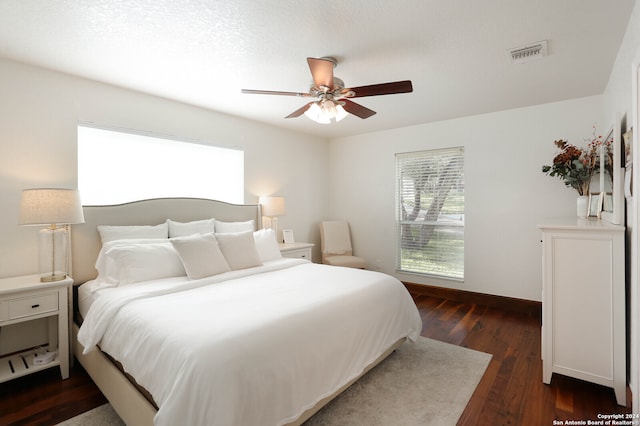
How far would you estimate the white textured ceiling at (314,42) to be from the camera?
73.7 inches

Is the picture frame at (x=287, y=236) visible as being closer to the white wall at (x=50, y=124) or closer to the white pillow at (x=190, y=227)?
the white pillow at (x=190, y=227)

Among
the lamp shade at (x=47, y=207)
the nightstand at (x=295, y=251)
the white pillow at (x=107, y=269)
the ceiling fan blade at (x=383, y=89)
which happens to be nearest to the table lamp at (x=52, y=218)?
the lamp shade at (x=47, y=207)

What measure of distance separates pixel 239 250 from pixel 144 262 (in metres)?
0.80

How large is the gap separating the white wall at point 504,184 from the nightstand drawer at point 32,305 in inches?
160

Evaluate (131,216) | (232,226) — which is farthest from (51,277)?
(232,226)

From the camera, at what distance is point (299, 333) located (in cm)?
171

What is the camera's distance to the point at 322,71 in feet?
7.20

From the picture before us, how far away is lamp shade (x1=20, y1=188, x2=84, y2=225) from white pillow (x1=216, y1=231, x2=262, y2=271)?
1.15 m

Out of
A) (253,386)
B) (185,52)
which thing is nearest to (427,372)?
(253,386)

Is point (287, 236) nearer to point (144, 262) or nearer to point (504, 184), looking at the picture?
point (144, 262)

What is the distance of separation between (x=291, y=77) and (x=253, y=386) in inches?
98.5

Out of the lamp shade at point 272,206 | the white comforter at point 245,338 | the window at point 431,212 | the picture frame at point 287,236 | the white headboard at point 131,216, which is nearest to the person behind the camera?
the white comforter at point 245,338

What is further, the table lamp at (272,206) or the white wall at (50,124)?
the table lamp at (272,206)

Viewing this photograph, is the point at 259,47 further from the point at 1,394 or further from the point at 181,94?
the point at 1,394
